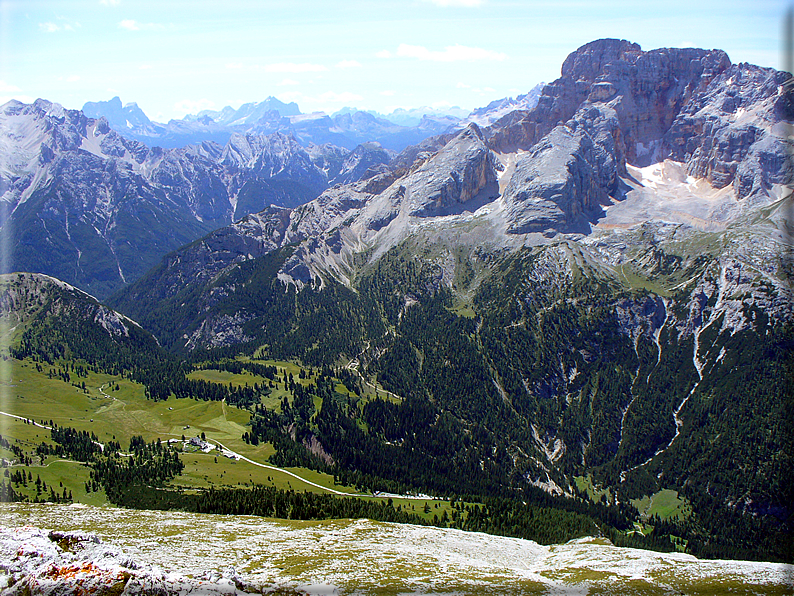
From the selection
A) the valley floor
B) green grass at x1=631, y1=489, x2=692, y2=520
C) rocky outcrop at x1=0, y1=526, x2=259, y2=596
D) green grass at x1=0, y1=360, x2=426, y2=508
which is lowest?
green grass at x1=631, y1=489, x2=692, y2=520

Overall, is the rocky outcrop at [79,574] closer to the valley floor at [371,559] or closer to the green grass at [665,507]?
the valley floor at [371,559]

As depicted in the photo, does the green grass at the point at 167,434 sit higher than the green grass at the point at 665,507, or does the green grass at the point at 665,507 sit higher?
the green grass at the point at 167,434

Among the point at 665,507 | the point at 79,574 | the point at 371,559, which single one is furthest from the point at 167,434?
the point at 665,507

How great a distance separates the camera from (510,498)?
A: 589 ft

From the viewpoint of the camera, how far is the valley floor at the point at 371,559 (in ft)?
189

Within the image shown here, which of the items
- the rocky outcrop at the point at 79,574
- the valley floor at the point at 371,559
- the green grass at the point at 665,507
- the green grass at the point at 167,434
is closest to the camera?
the rocky outcrop at the point at 79,574

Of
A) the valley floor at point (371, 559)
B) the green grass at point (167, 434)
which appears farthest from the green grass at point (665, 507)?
the valley floor at point (371, 559)

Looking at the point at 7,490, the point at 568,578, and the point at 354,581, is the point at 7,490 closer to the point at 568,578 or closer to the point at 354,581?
the point at 354,581

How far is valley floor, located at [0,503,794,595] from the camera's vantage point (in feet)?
189

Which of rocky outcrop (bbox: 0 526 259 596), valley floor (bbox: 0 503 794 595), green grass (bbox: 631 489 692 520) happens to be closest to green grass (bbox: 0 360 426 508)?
valley floor (bbox: 0 503 794 595)

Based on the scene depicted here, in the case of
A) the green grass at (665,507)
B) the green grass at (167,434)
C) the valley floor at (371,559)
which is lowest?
the green grass at (665,507)

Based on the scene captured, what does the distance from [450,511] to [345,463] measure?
4816cm

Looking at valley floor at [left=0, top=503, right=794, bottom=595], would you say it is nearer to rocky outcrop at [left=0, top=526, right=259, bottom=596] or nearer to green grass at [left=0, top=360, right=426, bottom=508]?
rocky outcrop at [left=0, top=526, right=259, bottom=596]

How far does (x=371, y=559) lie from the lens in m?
71.2
